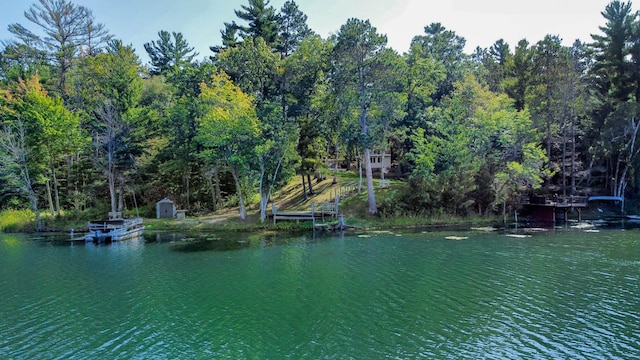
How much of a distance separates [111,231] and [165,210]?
957 centimetres

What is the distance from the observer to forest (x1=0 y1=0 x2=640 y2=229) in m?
37.5

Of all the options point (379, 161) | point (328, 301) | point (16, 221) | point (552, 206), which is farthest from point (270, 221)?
point (552, 206)

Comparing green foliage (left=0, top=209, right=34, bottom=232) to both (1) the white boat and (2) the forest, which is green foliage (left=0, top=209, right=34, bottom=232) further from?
(1) the white boat

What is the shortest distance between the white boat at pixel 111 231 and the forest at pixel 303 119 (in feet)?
28.1

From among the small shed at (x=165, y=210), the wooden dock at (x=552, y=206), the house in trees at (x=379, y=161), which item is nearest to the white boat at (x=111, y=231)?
the small shed at (x=165, y=210)

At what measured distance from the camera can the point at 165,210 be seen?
4191 cm

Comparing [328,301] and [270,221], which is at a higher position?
[270,221]

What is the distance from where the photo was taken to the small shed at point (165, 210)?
137 feet

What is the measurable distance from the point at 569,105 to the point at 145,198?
155 ft

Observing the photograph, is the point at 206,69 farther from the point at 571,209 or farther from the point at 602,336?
the point at 571,209

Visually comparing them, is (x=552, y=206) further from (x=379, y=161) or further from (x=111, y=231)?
(x=111, y=231)

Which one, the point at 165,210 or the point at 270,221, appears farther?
the point at 165,210

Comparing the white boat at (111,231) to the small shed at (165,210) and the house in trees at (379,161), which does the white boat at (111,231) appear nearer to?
the small shed at (165,210)

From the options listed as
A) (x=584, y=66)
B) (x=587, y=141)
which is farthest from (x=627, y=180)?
(x=584, y=66)
